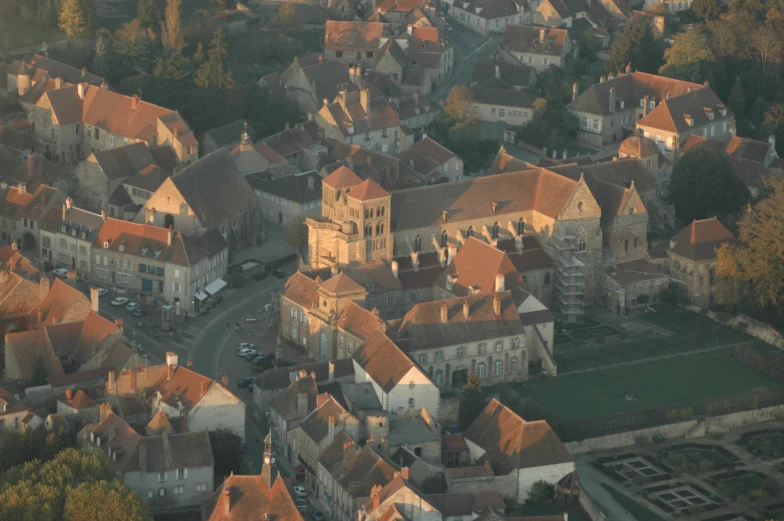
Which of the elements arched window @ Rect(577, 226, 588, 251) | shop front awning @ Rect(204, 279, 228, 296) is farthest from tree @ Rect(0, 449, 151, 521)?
arched window @ Rect(577, 226, 588, 251)

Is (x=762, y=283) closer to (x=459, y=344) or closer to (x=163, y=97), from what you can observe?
(x=459, y=344)

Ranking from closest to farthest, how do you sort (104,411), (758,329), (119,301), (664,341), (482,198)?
(104,411)
(664,341)
(119,301)
(758,329)
(482,198)

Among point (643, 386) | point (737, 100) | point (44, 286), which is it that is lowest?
point (643, 386)

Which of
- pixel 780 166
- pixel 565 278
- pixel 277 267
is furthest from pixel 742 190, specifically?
pixel 277 267

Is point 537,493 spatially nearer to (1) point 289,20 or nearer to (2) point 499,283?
(2) point 499,283

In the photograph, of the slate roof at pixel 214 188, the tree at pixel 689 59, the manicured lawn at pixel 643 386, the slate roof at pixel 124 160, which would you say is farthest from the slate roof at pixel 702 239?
the slate roof at pixel 124 160

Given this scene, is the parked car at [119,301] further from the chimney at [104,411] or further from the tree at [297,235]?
the chimney at [104,411]

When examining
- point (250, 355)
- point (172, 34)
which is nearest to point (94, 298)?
point (250, 355)
